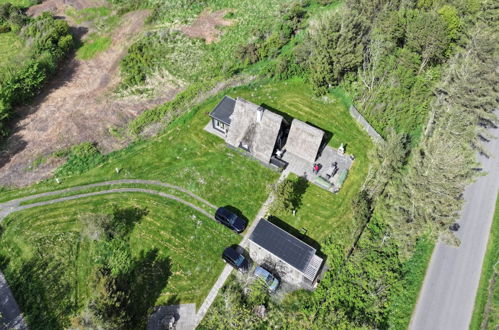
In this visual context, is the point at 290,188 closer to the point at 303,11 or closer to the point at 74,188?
the point at 74,188

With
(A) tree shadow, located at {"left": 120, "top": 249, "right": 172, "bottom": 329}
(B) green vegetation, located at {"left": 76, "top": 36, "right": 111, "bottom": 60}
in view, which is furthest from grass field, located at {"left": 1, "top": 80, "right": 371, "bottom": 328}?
(B) green vegetation, located at {"left": 76, "top": 36, "right": 111, "bottom": 60}

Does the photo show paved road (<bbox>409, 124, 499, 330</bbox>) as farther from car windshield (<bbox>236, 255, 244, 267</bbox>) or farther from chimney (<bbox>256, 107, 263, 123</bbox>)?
chimney (<bbox>256, 107, 263, 123</bbox>)

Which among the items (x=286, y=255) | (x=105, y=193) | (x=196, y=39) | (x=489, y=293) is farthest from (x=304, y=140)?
(x=196, y=39)

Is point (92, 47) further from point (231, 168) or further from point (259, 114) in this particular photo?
point (259, 114)

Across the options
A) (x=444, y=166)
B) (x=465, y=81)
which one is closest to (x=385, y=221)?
(x=444, y=166)

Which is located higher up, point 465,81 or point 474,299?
point 465,81

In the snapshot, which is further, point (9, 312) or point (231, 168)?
point (231, 168)
